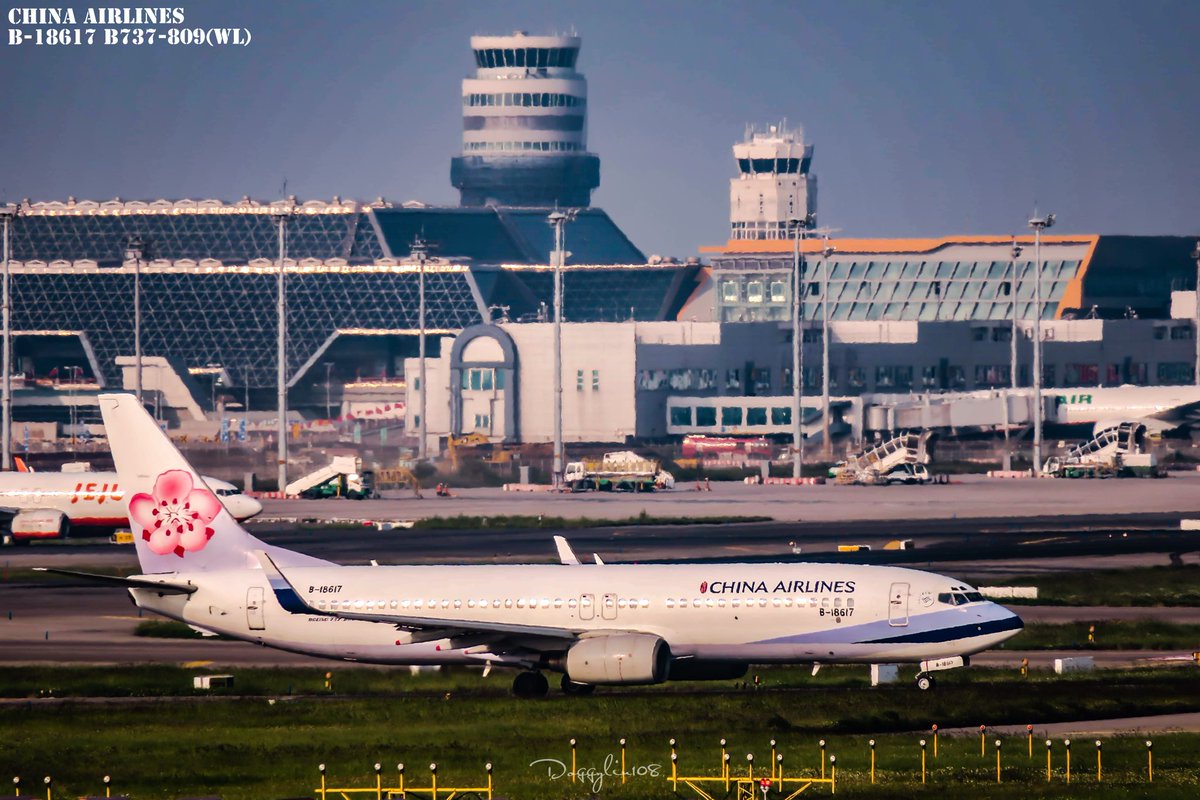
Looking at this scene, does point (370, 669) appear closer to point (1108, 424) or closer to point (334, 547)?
point (334, 547)

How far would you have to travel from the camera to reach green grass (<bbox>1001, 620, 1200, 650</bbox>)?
66.6 meters

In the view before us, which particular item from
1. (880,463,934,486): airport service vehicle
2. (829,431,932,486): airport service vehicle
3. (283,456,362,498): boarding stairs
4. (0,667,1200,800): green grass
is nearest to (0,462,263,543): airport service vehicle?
(283,456,362,498): boarding stairs

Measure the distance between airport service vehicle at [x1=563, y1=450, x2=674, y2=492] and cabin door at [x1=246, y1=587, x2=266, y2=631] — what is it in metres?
106

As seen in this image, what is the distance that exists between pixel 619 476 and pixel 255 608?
10838 cm

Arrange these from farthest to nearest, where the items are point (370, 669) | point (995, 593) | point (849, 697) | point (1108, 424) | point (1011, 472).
A: point (1108, 424)
point (1011, 472)
point (995, 593)
point (370, 669)
point (849, 697)

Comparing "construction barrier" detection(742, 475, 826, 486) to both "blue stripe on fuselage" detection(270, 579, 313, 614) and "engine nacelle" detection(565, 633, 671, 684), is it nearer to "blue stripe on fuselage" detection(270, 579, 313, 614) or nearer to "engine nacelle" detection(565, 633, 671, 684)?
"engine nacelle" detection(565, 633, 671, 684)

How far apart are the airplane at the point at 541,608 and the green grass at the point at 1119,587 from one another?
24.6 metres

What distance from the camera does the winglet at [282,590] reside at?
54.8 meters

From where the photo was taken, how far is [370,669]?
63.1 m

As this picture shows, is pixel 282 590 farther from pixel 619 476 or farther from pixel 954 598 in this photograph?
pixel 619 476

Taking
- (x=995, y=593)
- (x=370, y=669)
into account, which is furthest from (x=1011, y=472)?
(x=370, y=669)

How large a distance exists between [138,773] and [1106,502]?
108744 mm

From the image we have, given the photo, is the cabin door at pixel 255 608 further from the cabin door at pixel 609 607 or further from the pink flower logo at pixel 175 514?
the cabin door at pixel 609 607

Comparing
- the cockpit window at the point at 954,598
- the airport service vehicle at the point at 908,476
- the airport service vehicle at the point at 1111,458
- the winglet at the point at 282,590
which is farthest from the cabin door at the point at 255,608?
the airport service vehicle at the point at 1111,458
